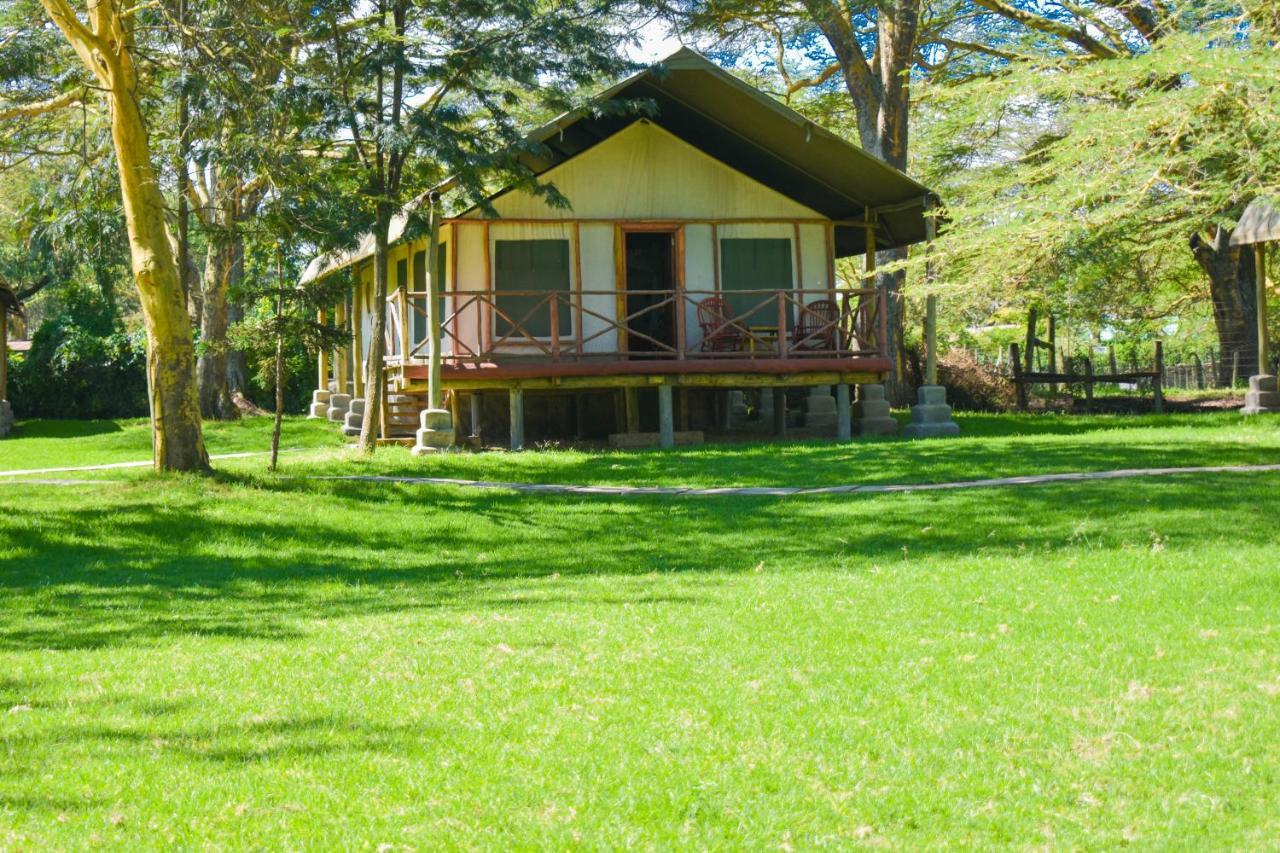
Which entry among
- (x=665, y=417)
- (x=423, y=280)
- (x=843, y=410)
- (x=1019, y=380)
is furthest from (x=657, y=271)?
(x=1019, y=380)

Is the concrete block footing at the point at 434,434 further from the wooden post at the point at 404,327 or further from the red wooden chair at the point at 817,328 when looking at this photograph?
the red wooden chair at the point at 817,328

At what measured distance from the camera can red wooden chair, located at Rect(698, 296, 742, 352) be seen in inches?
813

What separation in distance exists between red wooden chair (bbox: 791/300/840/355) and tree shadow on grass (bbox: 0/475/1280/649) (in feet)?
24.1

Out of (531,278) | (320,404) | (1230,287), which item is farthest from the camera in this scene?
(320,404)

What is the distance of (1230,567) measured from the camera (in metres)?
9.24

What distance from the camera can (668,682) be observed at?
6.70 metres

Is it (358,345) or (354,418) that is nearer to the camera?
(354,418)

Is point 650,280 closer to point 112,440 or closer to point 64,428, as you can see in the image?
point 112,440

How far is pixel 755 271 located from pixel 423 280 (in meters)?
5.39

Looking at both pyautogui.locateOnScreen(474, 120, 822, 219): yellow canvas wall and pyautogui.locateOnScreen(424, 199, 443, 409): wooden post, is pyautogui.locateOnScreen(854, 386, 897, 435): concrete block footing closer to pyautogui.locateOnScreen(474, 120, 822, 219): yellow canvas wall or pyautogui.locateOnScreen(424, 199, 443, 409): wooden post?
pyautogui.locateOnScreen(474, 120, 822, 219): yellow canvas wall

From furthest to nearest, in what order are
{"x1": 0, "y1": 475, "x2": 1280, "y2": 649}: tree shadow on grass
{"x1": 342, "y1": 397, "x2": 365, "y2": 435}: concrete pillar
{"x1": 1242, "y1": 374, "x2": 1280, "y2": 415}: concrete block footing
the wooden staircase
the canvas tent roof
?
{"x1": 342, "y1": 397, "x2": 365, "y2": 435}: concrete pillar
the wooden staircase
{"x1": 1242, "y1": 374, "x2": 1280, "y2": 415}: concrete block footing
the canvas tent roof
{"x1": 0, "y1": 475, "x2": 1280, "y2": 649}: tree shadow on grass

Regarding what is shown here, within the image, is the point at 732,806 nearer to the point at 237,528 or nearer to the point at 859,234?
the point at 237,528

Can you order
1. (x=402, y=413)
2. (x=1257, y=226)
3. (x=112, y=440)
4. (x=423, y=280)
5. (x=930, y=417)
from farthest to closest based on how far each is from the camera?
(x=112, y=440)
(x=402, y=413)
(x=423, y=280)
(x=1257, y=226)
(x=930, y=417)

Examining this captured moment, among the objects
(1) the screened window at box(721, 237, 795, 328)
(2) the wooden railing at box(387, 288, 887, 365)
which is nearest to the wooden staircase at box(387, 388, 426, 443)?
(2) the wooden railing at box(387, 288, 887, 365)
